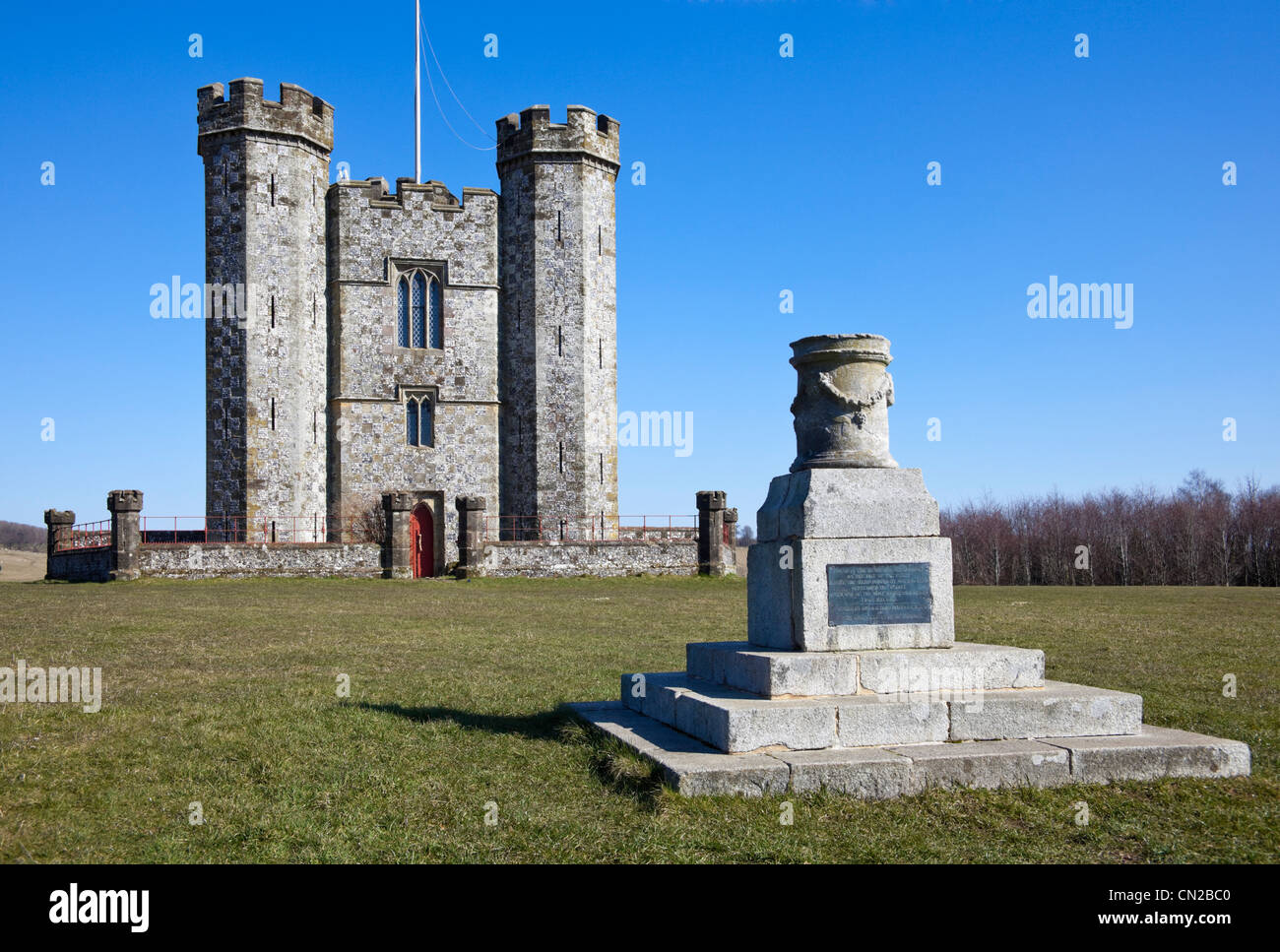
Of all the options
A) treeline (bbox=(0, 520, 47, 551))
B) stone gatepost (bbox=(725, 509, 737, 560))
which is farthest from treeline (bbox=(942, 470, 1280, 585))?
treeline (bbox=(0, 520, 47, 551))

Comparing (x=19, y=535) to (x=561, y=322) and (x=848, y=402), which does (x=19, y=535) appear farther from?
(x=848, y=402)

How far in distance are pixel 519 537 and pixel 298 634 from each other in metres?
20.3

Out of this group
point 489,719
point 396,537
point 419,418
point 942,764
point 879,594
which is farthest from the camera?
point 419,418

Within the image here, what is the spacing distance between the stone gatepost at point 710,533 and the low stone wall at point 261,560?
33.2 ft

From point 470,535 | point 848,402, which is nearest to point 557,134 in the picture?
point 470,535

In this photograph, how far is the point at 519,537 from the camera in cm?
3494

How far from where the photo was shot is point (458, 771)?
6.78m

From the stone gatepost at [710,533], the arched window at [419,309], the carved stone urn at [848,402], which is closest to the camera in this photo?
the carved stone urn at [848,402]

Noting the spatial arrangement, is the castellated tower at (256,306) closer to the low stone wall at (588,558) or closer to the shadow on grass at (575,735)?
the low stone wall at (588,558)

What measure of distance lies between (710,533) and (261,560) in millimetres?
13700

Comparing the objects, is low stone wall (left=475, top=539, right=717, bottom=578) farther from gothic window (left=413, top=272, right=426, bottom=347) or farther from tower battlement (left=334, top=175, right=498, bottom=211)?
tower battlement (left=334, top=175, right=498, bottom=211)

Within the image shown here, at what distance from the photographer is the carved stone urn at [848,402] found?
7.76 metres

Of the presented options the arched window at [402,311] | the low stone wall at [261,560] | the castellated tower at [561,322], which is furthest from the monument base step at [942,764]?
the arched window at [402,311]

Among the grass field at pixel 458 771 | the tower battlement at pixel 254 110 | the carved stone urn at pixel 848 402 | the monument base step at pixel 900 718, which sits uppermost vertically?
the tower battlement at pixel 254 110
